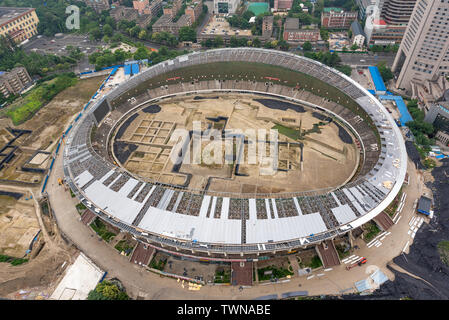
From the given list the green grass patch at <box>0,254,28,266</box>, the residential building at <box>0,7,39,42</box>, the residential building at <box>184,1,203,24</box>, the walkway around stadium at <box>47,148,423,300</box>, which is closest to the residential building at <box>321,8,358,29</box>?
the residential building at <box>184,1,203,24</box>

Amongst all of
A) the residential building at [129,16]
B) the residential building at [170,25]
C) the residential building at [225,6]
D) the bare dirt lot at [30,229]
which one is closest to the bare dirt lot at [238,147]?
the bare dirt lot at [30,229]

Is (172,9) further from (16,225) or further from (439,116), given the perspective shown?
(439,116)

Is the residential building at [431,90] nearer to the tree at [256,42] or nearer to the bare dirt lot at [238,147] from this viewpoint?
the bare dirt lot at [238,147]

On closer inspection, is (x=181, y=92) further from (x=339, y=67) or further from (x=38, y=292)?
(x=38, y=292)

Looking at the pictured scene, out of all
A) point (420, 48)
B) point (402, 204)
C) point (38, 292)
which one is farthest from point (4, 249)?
point (420, 48)

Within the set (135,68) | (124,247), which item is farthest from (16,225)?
(135,68)
